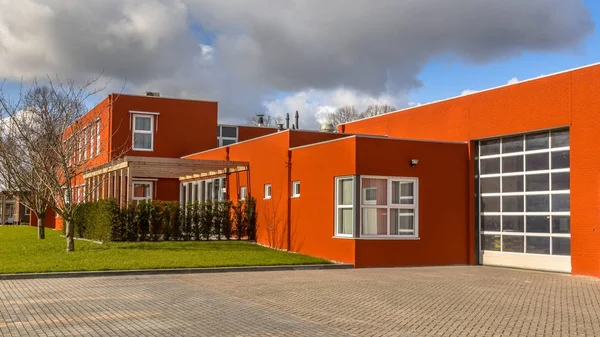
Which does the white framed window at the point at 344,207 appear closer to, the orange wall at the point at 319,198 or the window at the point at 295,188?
the orange wall at the point at 319,198

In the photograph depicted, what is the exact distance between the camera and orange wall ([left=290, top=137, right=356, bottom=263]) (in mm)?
17719

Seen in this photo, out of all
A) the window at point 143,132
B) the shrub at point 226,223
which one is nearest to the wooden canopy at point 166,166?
the shrub at point 226,223

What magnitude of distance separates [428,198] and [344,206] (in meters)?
2.43

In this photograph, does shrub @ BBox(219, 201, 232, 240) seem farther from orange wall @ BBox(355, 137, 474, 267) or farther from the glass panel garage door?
the glass panel garage door

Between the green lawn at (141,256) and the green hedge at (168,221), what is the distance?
2.72 feet

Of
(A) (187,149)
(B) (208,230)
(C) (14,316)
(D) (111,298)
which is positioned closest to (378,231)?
(B) (208,230)

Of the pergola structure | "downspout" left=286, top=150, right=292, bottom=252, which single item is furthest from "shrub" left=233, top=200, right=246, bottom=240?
"downspout" left=286, top=150, right=292, bottom=252

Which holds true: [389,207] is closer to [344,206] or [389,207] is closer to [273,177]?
[344,206]

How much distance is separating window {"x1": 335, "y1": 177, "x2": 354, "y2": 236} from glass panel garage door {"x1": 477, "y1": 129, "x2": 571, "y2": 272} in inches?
155

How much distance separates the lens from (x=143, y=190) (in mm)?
30828

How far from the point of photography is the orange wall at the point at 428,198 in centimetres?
1748

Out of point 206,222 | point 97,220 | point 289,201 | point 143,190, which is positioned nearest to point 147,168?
point 97,220

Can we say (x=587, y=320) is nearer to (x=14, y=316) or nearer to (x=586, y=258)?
(x=586, y=258)

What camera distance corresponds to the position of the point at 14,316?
9141mm
